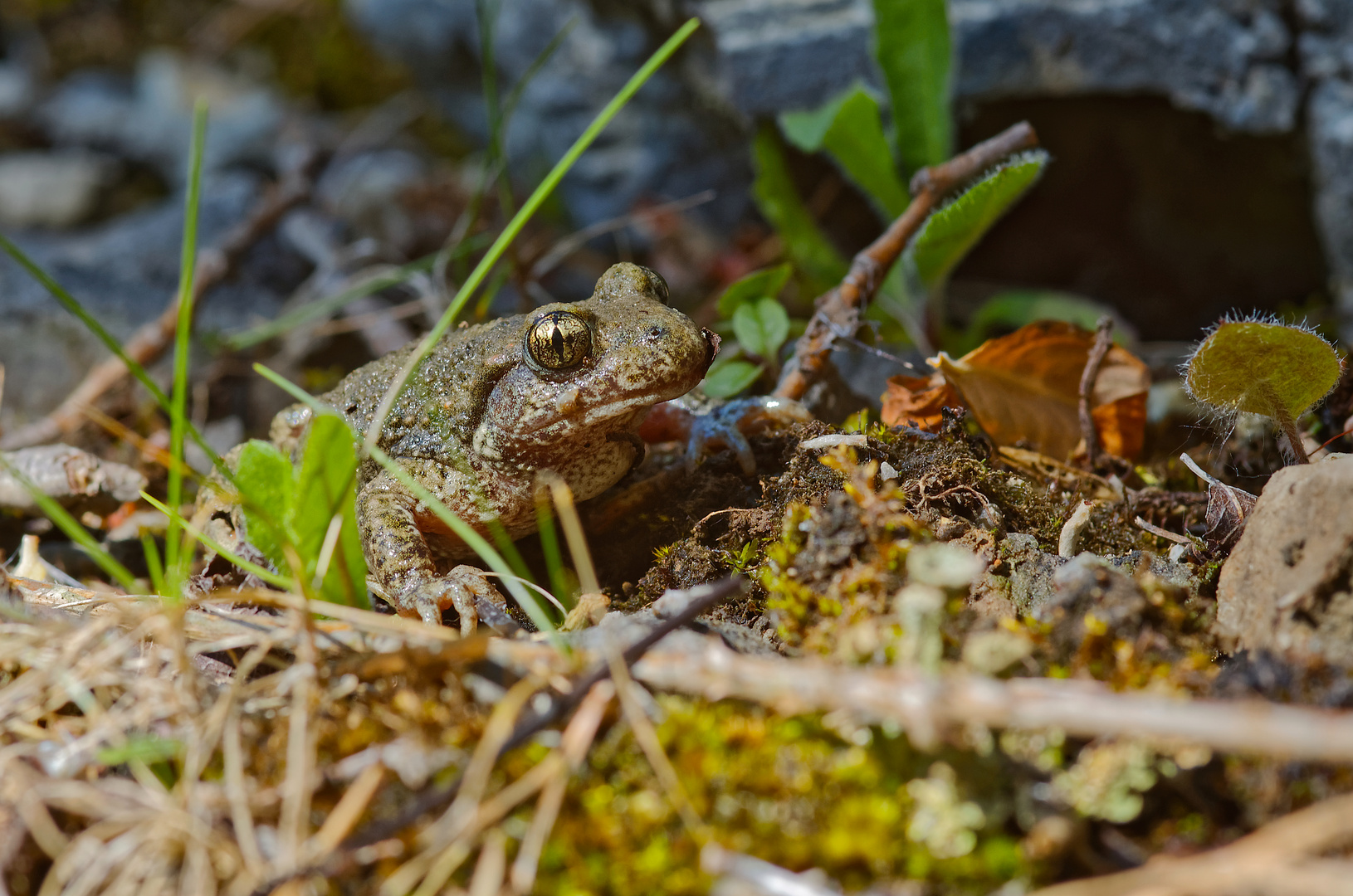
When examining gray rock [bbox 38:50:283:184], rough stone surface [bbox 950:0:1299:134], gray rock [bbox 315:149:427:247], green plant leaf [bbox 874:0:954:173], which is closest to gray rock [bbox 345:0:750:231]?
gray rock [bbox 315:149:427:247]

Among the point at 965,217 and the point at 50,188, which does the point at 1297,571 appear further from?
the point at 50,188

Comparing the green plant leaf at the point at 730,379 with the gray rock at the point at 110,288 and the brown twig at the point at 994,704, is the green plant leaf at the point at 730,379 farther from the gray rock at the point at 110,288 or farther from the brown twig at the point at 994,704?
the gray rock at the point at 110,288

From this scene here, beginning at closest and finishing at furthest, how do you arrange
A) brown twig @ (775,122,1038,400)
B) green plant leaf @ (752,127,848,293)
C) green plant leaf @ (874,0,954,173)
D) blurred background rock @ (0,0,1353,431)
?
brown twig @ (775,122,1038,400)
green plant leaf @ (874,0,954,173)
blurred background rock @ (0,0,1353,431)
green plant leaf @ (752,127,848,293)

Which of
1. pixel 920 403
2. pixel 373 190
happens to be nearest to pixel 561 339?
pixel 920 403

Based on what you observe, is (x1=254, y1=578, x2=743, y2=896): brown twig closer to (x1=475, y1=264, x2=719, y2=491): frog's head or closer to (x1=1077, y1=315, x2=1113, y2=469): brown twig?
(x1=475, y1=264, x2=719, y2=491): frog's head

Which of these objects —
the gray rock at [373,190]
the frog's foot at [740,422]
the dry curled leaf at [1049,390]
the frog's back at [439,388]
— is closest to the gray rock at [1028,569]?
the dry curled leaf at [1049,390]

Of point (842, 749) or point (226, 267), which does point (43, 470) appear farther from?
point (842, 749)
